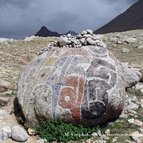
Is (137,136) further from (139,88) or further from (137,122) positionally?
(139,88)

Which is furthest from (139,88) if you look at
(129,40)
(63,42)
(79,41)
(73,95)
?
(129,40)

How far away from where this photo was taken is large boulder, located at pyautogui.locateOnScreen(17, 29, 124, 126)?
10.1 m

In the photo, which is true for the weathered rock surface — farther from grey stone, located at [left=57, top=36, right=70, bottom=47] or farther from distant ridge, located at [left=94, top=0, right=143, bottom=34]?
distant ridge, located at [left=94, top=0, right=143, bottom=34]

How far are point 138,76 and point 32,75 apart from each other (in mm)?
3158

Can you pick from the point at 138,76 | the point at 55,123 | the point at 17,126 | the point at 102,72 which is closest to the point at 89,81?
the point at 102,72

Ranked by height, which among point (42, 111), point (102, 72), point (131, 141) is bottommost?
point (131, 141)

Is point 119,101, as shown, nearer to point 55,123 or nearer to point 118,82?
point 118,82

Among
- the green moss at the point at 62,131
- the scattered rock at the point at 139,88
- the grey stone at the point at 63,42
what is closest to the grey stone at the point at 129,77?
the scattered rock at the point at 139,88

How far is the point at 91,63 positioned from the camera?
35.0 ft

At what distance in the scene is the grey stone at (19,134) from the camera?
10.1 metres

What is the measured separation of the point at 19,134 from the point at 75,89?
1.48 m

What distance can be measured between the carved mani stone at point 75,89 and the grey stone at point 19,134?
0.31 metres

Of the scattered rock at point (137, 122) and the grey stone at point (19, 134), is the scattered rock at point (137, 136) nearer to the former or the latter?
the scattered rock at point (137, 122)

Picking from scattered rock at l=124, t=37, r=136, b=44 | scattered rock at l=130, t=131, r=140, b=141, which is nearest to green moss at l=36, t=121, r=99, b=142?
scattered rock at l=130, t=131, r=140, b=141
